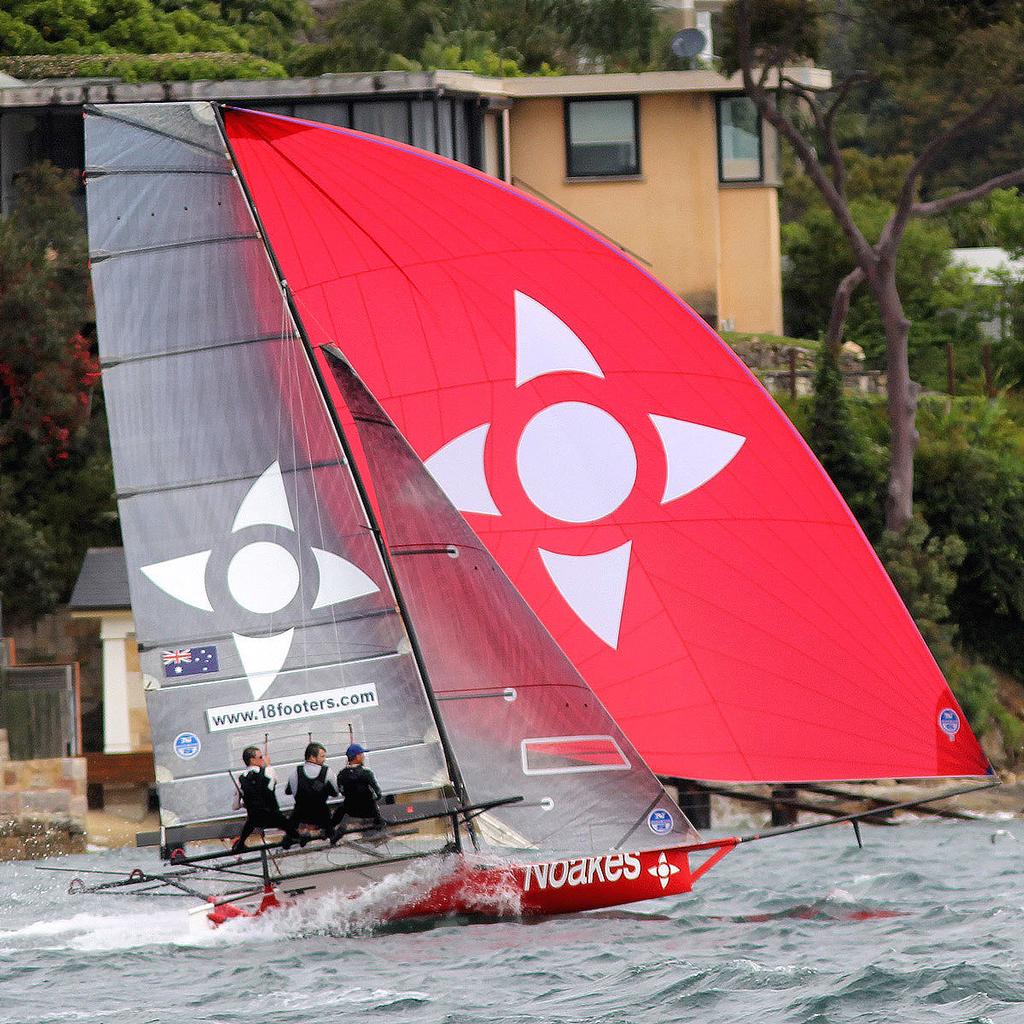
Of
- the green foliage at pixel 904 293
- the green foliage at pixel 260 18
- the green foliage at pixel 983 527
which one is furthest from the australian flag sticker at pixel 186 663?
the green foliage at pixel 260 18

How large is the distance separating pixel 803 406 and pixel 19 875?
13331 millimetres

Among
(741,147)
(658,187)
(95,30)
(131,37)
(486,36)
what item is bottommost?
(658,187)

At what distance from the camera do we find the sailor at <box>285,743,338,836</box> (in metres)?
14.0

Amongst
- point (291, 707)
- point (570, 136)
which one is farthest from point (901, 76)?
point (291, 707)

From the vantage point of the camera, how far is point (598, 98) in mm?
34094

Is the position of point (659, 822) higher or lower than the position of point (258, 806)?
lower

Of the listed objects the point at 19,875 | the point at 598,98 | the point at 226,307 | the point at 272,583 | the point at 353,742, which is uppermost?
the point at 598,98

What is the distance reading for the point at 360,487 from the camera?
1457 centimetres

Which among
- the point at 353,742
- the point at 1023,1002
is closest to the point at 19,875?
the point at 353,742

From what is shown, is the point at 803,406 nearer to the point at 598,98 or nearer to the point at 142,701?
the point at 598,98

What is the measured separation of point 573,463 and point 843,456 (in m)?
13.9

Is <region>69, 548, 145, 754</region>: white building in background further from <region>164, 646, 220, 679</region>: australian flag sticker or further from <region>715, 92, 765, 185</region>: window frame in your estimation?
<region>715, 92, 765, 185</region>: window frame

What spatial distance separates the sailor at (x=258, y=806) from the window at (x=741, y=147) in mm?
22272

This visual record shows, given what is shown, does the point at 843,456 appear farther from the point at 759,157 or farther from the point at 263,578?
the point at 263,578
